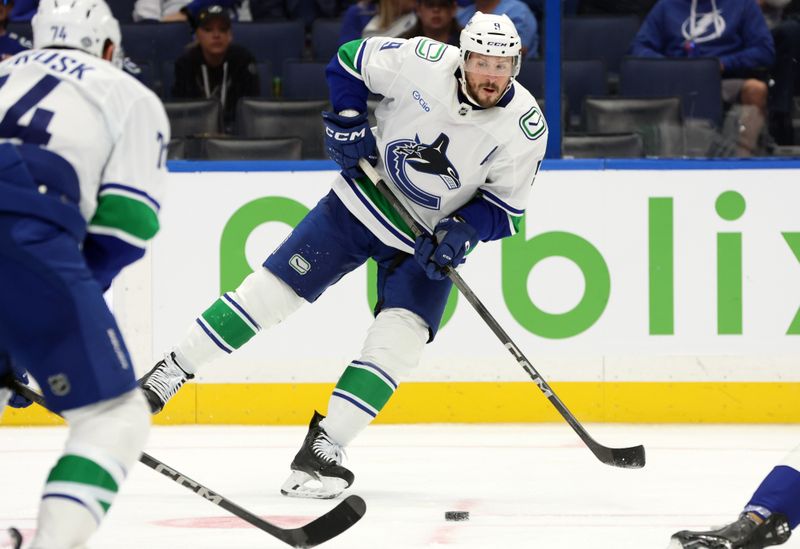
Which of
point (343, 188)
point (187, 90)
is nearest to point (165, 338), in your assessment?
point (187, 90)

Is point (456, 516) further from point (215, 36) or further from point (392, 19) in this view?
point (215, 36)

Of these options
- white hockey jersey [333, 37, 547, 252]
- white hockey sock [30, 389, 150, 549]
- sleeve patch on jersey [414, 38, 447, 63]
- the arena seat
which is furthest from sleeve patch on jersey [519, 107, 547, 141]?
white hockey sock [30, 389, 150, 549]

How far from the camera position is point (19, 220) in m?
2.15

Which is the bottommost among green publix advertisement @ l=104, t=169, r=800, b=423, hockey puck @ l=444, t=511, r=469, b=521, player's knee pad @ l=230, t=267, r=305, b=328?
green publix advertisement @ l=104, t=169, r=800, b=423

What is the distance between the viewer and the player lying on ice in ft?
8.41

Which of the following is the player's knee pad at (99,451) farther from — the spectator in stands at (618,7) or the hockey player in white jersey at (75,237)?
the spectator in stands at (618,7)

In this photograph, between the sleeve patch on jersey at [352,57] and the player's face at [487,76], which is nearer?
the player's face at [487,76]

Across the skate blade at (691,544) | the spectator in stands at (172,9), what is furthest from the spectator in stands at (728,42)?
the skate blade at (691,544)

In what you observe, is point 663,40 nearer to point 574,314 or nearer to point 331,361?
point 574,314

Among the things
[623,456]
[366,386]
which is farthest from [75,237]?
[623,456]

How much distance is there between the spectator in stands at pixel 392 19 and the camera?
5.14 meters

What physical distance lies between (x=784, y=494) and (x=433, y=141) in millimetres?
1468

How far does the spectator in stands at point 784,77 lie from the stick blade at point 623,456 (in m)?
1.63

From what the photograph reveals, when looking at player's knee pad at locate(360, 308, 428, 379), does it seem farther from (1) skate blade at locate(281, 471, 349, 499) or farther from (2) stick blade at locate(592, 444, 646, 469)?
(2) stick blade at locate(592, 444, 646, 469)
